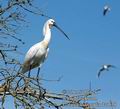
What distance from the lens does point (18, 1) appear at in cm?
1156

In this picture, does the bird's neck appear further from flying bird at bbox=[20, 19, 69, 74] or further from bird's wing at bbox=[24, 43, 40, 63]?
bird's wing at bbox=[24, 43, 40, 63]

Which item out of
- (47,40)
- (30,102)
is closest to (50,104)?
Answer: (30,102)

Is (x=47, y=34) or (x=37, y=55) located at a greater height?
(x=47, y=34)

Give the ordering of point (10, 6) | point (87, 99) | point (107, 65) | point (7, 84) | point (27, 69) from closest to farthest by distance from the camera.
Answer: point (87, 99), point (7, 84), point (10, 6), point (27, 69), point (107, 65)

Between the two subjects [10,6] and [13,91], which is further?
[10,6]

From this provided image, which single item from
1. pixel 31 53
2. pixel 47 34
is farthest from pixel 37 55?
pixel 47 34

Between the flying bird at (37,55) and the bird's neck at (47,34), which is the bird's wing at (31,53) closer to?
the flying bird at (37,55)

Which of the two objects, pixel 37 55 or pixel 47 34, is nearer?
pixel 37 55

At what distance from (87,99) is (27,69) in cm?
401

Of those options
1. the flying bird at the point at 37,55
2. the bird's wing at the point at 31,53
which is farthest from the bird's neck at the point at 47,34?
the bird's wing at the point at 31,53

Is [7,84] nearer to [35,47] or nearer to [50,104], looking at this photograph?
[50,104]

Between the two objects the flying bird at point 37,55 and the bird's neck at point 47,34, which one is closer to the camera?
the flying bird at point 37,55

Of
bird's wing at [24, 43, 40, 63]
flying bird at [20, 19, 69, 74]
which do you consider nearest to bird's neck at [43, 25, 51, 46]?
flying bird at [20, 19, 69, 74]

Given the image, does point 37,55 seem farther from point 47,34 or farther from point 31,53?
point 47,34
